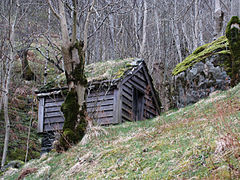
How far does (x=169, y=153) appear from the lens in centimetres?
541

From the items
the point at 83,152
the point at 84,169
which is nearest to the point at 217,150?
the point at 84,169

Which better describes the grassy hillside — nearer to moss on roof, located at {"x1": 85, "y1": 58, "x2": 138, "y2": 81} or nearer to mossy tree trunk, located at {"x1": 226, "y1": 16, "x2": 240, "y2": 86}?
mossy tree trunk, located at {"x1": 226, "y1": 16, "x2": 240, "y2": 86}

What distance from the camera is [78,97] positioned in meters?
10.2

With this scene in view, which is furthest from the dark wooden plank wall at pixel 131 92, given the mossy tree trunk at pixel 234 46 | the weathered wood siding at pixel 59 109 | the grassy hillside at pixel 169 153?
the grassy hillside at pixel 169 153

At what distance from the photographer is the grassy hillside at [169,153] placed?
168 inches

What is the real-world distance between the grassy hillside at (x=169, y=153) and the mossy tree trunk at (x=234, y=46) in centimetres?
119

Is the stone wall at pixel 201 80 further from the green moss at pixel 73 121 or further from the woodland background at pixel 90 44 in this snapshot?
the green moss at pixel 73 121

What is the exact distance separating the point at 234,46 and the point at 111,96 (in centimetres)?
528

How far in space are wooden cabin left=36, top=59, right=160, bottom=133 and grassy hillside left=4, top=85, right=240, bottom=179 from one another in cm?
351

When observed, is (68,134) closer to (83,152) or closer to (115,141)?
(83,152)

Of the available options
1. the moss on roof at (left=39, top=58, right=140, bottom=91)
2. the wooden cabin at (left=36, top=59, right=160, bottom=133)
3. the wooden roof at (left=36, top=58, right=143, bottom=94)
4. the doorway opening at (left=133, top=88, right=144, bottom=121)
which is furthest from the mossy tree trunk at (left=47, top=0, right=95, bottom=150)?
the doorway opening at (left=133, top=88, right=144, bottom=121)

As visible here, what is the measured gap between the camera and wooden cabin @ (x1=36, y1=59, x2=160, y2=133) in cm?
1296

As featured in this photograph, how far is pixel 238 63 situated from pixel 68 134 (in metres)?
5.78

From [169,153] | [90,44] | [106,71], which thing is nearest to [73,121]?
[106,71]
